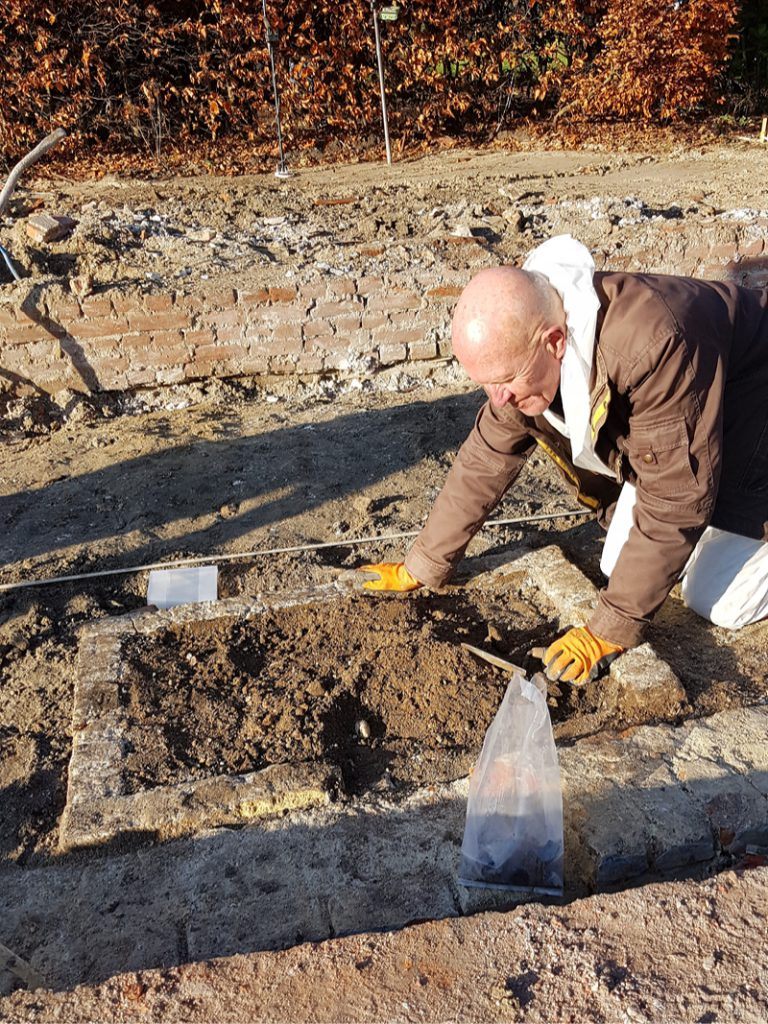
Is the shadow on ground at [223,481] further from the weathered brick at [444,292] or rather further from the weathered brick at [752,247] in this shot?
the weathered brick at [752,247]

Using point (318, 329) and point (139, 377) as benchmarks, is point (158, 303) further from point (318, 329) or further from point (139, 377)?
point (318, 329)

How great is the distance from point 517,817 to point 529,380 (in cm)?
123

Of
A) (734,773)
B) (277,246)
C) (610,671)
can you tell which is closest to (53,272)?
(277,246)

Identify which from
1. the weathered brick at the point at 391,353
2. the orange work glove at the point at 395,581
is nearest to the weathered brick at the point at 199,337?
the weathered brick at the point at 391,353

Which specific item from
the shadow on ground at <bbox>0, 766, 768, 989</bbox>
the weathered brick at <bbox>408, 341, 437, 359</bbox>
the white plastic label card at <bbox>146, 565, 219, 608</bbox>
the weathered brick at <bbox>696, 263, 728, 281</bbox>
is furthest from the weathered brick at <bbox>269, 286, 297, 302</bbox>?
the shadow on ground at <bbox>0, 766, 768, 989</bbox>

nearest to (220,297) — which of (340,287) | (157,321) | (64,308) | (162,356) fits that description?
(157,321)

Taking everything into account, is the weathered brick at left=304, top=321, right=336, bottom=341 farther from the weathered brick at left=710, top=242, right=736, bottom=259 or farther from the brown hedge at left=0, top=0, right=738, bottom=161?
the brown hedge at left=0, top=0, right=738, bottom=161

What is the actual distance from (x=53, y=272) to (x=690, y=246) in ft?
13.5

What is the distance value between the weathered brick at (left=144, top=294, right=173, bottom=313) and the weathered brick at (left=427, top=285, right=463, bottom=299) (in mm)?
1565

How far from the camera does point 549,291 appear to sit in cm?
255

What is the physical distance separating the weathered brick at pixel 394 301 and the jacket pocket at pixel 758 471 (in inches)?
113

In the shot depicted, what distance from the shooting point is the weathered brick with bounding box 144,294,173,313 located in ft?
16.6

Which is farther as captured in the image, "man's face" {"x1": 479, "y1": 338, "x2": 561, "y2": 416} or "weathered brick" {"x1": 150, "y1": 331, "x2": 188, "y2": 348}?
"weathered brick" {"x1": 150, "y1": 331, "x2": 188, "y2": 348}

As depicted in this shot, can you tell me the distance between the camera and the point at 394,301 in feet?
17.6
